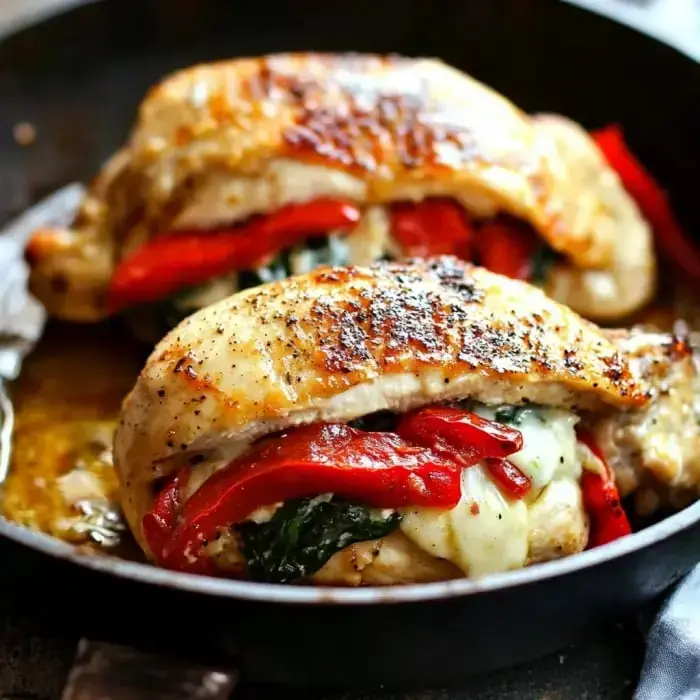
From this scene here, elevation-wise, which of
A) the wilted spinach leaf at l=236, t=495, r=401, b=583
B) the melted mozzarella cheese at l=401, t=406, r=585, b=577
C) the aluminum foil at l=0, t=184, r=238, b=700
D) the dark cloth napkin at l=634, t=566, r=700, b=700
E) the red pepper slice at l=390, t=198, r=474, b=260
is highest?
the red pepper slice at l=390, t=198, r=474, b=260

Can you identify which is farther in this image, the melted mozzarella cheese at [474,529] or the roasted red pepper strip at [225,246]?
the roasted red pepper strip at [225,246]

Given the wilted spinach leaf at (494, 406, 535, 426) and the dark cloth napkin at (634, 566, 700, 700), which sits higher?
the wilted spinach leaf at (494, 406, 535, 426)

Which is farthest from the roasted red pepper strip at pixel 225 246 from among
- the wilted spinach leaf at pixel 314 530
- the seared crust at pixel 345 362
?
the wilted spinach leaf at pixel 314 530

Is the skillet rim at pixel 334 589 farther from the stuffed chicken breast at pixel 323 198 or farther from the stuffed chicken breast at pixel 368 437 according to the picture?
the stuffed chicken breast at pixel 323 198

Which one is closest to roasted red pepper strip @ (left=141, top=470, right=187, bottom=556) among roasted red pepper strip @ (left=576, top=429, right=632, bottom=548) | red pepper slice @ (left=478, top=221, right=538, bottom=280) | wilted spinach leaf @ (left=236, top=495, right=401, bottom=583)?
wilted spinach leaf @ (left=236, top=495, right=401, bottom=583)

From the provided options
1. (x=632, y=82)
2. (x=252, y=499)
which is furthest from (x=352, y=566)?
(x=632, y=82)

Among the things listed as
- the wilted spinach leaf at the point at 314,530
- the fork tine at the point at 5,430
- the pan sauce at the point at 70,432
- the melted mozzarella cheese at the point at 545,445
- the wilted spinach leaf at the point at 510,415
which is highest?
the wilted spinach leaf at the point at 510,415

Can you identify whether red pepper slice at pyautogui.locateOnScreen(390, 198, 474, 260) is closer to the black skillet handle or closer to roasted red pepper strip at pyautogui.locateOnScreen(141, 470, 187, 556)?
roasted red pepper strip at pyautogui.locateOnScreen(141, 470, 187, 556)
